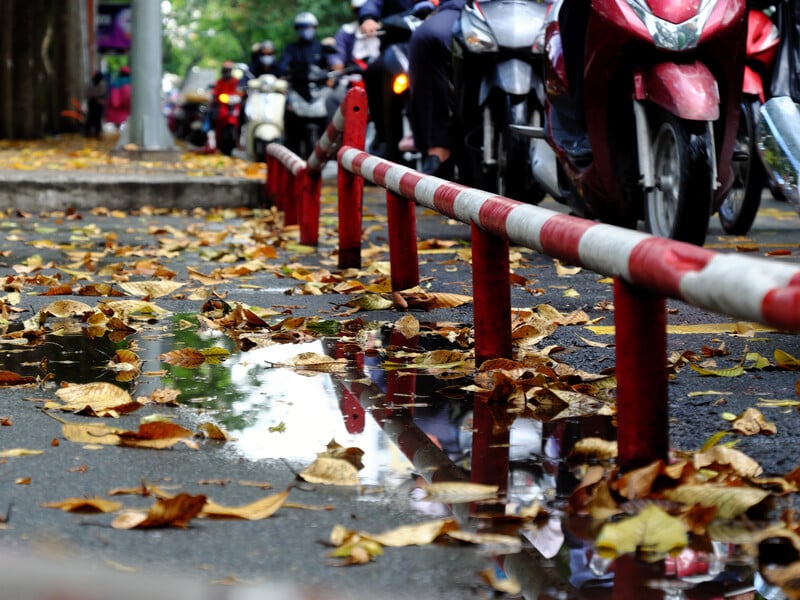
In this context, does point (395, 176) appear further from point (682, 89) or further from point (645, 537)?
point (645, 537)

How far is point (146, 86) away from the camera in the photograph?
16125 millimetres

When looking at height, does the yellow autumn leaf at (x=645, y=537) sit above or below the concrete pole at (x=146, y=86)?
below

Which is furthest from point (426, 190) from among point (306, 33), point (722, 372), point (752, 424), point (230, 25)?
point (230, 25)

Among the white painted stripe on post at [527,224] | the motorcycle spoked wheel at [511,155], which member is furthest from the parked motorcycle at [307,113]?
the white painted stripe on post at [527,224]

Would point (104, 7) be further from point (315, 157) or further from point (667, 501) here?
point (667, 501)

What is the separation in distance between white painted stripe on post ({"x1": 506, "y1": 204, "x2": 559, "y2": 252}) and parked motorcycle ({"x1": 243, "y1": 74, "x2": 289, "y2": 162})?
14980 mm

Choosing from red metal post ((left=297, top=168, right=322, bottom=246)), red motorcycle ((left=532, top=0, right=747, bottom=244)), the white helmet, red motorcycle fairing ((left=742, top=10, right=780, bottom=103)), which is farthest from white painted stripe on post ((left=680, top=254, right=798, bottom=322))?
the white helmet

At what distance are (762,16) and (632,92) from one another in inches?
Answer: 114

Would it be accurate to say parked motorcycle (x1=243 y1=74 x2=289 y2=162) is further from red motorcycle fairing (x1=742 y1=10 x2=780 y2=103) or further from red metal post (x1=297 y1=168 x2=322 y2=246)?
red motorcycle fairing (x1=742 y1=10 x2=780 y2=103)

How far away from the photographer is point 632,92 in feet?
21.5

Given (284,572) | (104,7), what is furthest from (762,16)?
(104,7)

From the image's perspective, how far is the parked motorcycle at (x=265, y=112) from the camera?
61.1ft

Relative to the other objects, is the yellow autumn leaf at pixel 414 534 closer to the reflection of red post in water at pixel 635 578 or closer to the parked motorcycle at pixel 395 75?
the reflection of red post in water at pixel 635 578

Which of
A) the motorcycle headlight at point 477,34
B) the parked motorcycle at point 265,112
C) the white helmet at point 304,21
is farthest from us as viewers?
the white helmet at point 304,21
